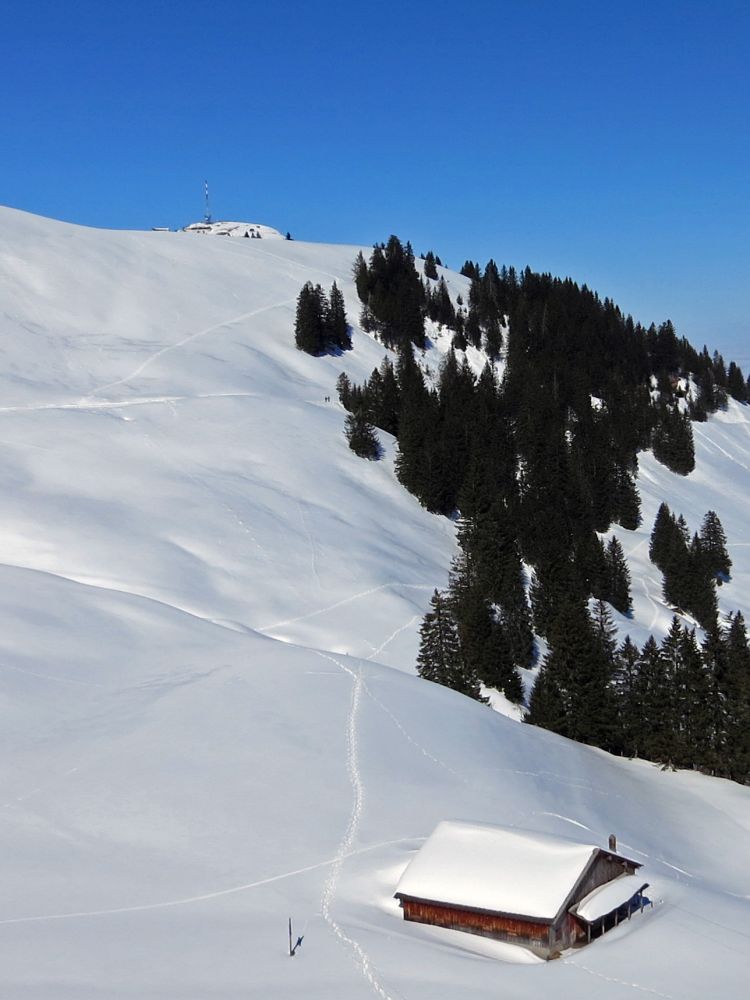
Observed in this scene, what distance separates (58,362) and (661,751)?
210ft

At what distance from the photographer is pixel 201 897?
2098 cm

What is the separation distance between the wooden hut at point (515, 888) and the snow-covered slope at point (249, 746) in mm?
563

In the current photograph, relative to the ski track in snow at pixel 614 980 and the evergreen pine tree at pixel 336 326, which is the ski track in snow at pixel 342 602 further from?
the evergreen pine tree at pixel 336 326

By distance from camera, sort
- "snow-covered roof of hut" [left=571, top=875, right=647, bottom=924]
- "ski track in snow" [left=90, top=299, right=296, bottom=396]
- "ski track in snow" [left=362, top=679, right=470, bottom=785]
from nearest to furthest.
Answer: "snow-covered roof of hut" [left=571, top=875, right=647, bottom=924], "ski track in snow" [left=362, top=679, right=470, bottom=785], "ski track in snow" [left=90, top=299, right=296, bottom=396]

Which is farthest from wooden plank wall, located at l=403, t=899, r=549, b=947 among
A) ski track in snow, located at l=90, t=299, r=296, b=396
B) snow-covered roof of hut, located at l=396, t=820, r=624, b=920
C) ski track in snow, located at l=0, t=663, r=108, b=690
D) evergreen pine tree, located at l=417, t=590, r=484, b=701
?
ski track in snow, located at l=90, t=299, r=296, b=396

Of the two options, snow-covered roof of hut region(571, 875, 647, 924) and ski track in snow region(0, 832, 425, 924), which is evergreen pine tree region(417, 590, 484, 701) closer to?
ski track in snow region(0, 832, 425, 924)

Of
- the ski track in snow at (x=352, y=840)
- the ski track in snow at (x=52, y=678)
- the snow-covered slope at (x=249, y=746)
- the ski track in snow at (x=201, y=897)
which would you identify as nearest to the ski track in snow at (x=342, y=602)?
the snow-covered slope at (x=249, y=746)

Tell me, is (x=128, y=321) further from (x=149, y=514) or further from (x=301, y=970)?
(x=301, y=970)

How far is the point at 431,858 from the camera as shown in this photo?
22203 mm

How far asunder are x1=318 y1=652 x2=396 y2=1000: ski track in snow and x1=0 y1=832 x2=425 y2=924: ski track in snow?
41 cm

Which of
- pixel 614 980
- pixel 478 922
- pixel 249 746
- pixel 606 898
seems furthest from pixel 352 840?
pixel 614 980

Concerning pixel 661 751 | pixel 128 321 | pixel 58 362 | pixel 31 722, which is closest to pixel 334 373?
pixel 128 321

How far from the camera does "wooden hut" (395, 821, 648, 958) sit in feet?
67.5

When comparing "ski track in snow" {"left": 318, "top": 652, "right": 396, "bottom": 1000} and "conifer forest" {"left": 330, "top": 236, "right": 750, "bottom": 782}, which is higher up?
"conifer forest" {"left": 330, "top": 236, "right": 750, "bottom": 782}
